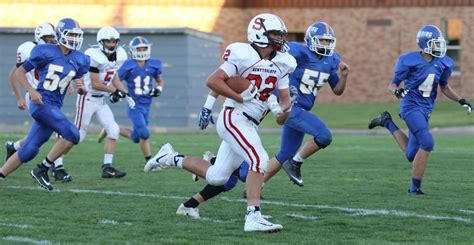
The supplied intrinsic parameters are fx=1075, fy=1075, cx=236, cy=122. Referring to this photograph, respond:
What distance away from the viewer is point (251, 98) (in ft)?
26.1

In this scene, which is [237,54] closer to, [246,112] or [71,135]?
[246,112]

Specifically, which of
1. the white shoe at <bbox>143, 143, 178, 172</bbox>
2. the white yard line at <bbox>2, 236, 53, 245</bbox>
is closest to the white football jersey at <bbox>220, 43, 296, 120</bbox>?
the white shoe at <bbox>143, 143, 178, 172</bbox>

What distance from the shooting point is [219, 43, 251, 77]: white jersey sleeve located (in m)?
7.84

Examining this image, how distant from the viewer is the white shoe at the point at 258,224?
7.59m

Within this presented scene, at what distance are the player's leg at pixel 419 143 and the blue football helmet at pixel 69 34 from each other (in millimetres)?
3289

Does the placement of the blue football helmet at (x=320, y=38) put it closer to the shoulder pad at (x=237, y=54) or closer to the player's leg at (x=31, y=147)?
the shoulder pad at (x=237, y=54)

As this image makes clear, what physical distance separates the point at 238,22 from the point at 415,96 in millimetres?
22604

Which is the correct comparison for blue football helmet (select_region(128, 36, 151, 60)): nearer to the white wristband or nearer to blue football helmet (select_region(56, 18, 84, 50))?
blue football helmet (select_region(56, 18, 84, 50))

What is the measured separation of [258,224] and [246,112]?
89 cm

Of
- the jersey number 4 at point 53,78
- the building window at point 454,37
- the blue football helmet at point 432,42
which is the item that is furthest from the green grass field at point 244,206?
the building window at point 454,37

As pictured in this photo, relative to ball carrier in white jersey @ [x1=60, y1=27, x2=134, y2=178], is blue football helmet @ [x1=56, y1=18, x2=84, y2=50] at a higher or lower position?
higher

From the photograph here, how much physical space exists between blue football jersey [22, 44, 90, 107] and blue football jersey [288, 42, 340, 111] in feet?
6.99

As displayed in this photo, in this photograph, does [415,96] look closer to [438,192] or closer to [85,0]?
[438,192]

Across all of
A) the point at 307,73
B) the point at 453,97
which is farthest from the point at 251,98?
the point at 453,97
